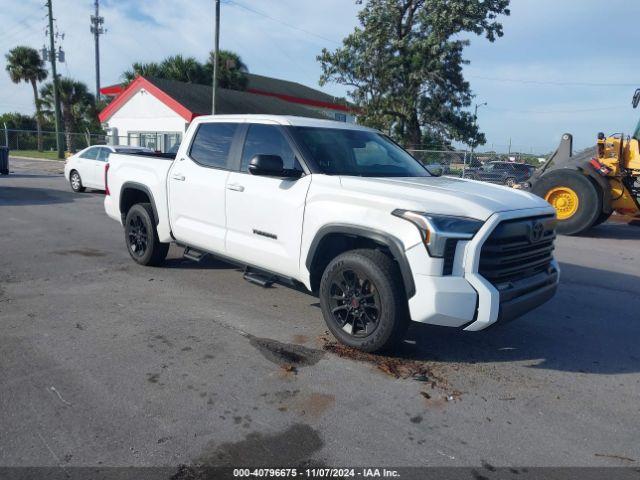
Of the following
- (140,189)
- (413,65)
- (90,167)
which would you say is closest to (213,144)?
(140,189)

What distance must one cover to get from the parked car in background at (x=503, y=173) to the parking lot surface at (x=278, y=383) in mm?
13057

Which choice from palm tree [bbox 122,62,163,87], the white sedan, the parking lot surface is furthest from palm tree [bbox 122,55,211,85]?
the parking lot surface

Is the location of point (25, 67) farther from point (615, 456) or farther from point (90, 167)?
point (615, 456)

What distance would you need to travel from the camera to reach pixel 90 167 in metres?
14.7

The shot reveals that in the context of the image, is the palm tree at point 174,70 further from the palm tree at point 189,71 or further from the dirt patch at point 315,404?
the dirt patch at point 315,404

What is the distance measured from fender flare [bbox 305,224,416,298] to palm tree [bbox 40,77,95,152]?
37.8m

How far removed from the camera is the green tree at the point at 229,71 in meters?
36.2

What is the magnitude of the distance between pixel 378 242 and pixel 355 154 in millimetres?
1370

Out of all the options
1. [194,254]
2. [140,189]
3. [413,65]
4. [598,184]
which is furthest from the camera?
[413,65]

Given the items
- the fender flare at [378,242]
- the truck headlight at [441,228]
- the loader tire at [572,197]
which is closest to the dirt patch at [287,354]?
the fender flare at [378,242]

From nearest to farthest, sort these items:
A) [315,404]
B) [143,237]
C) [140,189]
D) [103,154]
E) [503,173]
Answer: [315,404] < [140,189] < [143,237] < [103,154] < [503,173]

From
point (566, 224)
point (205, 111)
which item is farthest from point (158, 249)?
point (205, 111)

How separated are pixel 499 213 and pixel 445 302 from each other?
0.77 metres

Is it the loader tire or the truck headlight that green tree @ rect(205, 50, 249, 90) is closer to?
the loader tire
